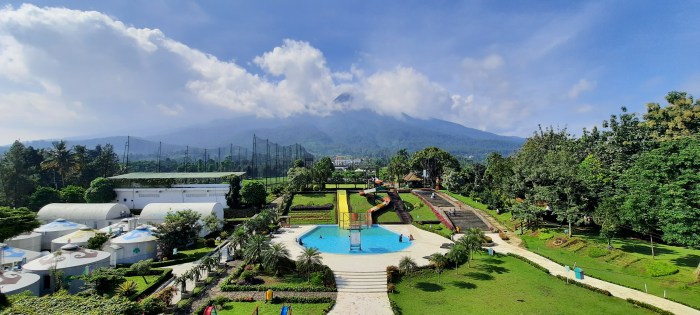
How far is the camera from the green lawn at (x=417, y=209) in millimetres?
40281

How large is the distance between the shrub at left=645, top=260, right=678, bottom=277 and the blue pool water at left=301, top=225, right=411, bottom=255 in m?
16.2

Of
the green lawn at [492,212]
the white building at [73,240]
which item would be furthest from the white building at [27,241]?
the green lawn at [492,212]

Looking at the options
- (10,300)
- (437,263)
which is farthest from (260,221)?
(10,300)

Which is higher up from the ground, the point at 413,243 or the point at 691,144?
the point at 691,144

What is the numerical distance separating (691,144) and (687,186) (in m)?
2.85

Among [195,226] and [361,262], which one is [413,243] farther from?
[195,226]

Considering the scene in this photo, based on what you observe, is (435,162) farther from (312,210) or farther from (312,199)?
(312,210)

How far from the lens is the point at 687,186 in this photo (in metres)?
20.8

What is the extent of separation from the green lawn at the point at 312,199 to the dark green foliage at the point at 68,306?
31981 millimetres

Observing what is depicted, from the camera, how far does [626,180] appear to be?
1059 inches

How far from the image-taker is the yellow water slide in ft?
125

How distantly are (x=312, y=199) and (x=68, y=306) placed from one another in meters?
35.1

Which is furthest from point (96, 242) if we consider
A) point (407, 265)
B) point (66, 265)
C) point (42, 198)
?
point (407, 265)

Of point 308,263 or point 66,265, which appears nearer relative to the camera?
point 66,265
